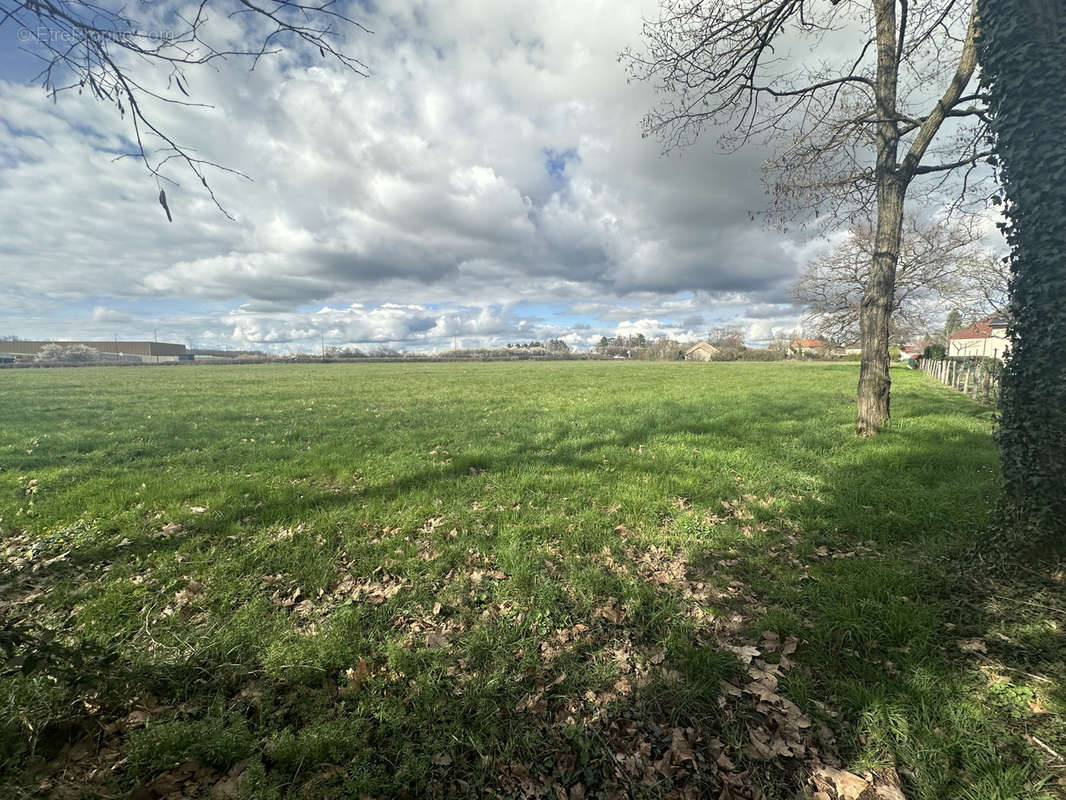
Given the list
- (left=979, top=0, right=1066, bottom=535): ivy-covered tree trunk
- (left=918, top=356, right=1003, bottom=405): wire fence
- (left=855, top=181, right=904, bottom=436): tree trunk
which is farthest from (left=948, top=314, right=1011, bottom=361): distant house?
(left=855, top=181, right=904, bottom=436): tree trunk

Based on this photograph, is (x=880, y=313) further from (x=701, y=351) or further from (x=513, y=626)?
(x=701, y=351)

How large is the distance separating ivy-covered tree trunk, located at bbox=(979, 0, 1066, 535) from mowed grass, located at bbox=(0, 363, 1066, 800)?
102cm

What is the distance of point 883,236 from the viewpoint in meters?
8.57

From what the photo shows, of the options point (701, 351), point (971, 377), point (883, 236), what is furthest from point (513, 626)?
point (701, 351)

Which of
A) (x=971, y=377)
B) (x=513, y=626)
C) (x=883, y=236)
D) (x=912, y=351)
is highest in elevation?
(x=883, y=236)

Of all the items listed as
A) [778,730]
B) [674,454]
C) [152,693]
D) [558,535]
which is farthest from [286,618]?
[674,454]

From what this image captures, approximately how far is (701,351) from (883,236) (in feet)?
344

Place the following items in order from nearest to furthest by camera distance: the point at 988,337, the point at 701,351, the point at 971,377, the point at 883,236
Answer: the point at 883,236 < the point at 988,337 < the point at 971,377 < the point at 701,351

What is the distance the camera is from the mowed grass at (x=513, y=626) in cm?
238

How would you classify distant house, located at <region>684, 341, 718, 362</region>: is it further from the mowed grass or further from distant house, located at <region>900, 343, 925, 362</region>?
the mowed grass

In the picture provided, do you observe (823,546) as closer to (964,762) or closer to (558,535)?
(964,762)

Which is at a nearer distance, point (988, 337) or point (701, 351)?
point (988, 337)

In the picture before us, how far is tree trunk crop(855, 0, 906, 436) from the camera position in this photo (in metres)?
8.24

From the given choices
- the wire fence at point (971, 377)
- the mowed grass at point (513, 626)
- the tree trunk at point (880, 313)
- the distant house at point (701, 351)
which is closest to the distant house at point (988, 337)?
the wire fence at point (971, 377)
